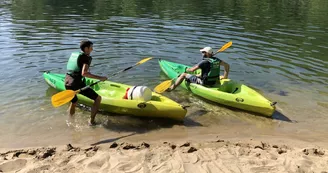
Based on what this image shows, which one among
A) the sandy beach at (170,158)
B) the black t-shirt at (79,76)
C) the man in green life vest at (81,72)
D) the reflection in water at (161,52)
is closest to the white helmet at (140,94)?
the reflection in water at (161,52)

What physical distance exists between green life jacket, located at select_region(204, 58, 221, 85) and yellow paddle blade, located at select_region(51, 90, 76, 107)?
3.48 metres

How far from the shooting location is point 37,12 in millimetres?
22828

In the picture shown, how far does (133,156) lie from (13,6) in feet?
77.9

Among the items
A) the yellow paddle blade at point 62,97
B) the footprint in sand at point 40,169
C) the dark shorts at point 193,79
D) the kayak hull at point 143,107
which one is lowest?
Answer: the footprint in sand at point 40,169

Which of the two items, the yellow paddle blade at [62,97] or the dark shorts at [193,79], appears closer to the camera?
the yellow paddle blade at [62,97]

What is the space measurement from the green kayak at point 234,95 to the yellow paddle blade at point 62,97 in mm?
3319

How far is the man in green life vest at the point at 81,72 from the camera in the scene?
23.2 ft

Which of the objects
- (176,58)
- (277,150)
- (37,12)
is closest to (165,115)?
(277,150)

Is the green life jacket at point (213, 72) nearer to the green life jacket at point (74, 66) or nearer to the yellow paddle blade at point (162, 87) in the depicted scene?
the yellow paddle blade at point (162, 87)

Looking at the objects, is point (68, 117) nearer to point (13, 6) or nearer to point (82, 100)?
point (82, 100)

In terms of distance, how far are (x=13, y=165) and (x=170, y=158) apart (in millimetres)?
2357

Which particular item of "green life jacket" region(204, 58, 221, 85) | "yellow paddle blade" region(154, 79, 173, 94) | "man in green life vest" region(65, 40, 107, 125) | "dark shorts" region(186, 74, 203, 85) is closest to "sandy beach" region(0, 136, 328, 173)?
→ "man in green life vest" region(65, 40, 107, 125)

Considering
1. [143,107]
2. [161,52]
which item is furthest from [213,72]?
[161,52]

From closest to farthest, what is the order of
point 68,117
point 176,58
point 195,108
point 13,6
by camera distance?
point 68,117 → point 195,108 → point 176,58 → point 13,6
